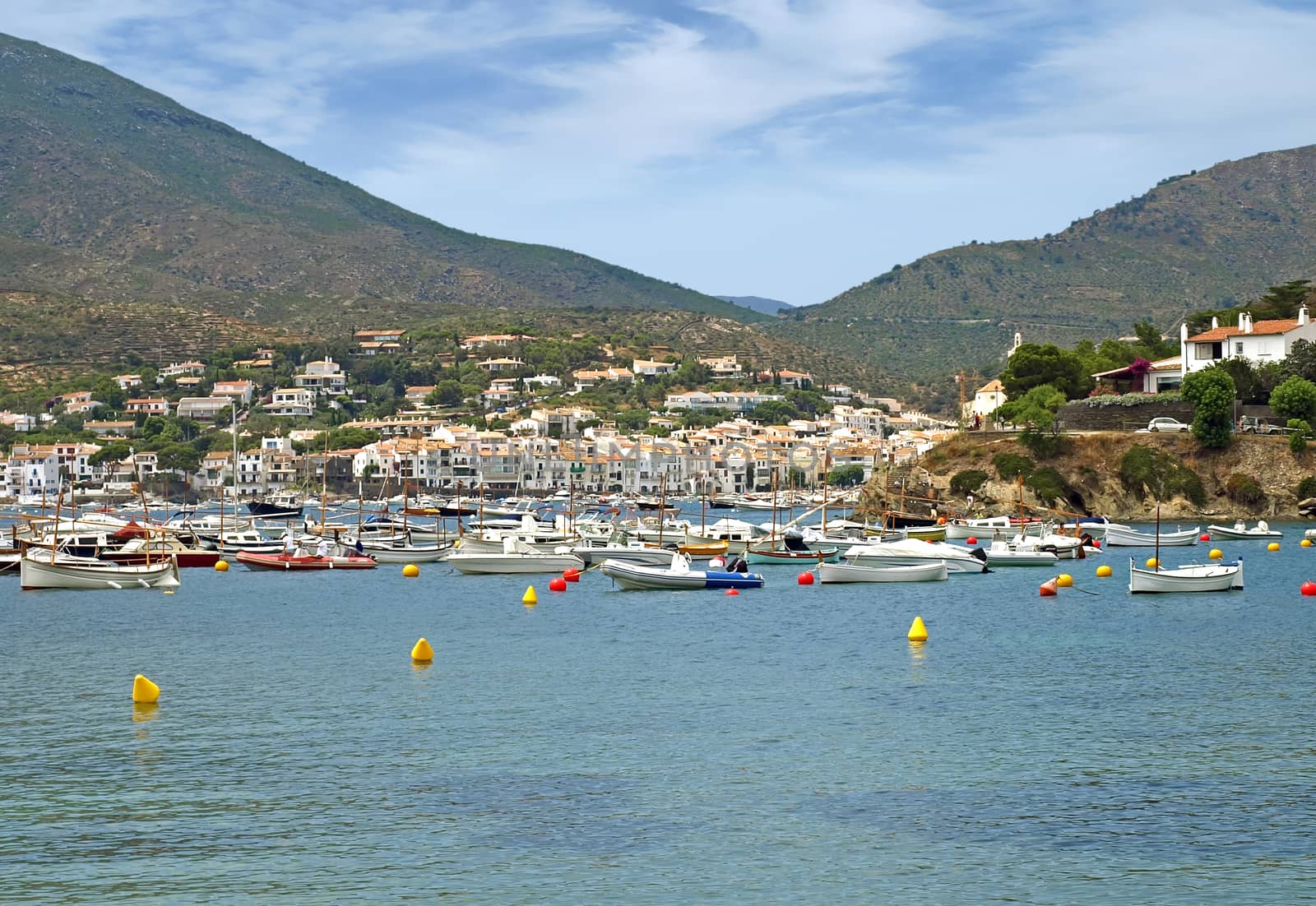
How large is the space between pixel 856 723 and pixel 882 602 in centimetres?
2752

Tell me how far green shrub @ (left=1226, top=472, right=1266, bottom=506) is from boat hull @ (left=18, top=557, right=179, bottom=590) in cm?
7120

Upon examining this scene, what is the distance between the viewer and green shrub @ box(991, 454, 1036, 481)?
110 meters

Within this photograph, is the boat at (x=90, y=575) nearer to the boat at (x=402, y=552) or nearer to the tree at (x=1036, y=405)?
the boat at (x=402, y=552)

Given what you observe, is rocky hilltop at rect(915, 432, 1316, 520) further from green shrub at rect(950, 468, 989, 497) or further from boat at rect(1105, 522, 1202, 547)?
boat at rect(1105, 522, 1202, 547)

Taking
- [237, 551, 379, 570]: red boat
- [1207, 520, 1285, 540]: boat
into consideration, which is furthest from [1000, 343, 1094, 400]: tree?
[237, 551, 379, 570]: red boat

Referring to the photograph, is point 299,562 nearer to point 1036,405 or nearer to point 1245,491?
point 1245,491

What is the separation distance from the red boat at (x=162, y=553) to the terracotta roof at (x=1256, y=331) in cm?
7545

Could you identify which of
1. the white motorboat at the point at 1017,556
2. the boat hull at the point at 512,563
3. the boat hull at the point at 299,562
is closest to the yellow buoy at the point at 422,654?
the boat hull at the point at 512,563

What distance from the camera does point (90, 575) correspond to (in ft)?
219

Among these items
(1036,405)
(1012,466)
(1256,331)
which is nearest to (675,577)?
(1012,466)

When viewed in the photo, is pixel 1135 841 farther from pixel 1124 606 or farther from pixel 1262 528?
pixel 1262 528

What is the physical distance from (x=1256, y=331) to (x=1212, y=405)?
15.2 meters

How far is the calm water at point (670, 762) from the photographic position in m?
21.5

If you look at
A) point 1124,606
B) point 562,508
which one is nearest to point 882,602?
point 1124,606
